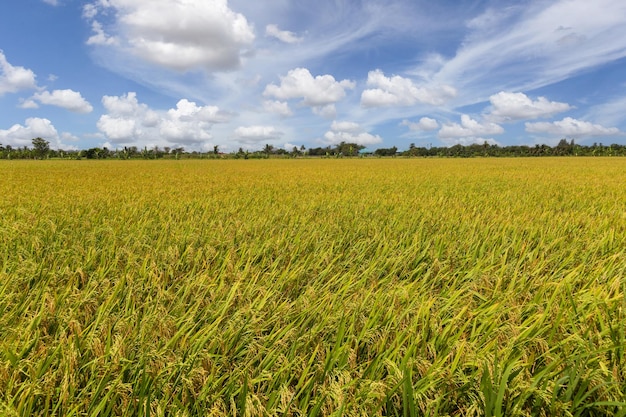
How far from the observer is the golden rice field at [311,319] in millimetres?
1554

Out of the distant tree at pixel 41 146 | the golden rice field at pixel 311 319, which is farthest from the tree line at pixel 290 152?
the golden rice field at pixel 311 319

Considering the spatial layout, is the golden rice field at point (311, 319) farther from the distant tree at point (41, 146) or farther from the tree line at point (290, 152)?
the distant tree at point (41, 146)

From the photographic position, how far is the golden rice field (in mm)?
1554

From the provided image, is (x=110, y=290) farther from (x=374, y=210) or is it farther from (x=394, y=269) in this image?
(x=374, y=210)

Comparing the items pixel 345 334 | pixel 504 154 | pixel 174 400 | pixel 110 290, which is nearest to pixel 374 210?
pixel 345 334

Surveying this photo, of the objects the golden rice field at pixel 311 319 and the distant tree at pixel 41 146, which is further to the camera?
the distant tree at pixel 41 146

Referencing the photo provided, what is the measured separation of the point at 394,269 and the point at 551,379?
1.70 metres

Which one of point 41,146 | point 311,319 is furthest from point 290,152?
point 311,319

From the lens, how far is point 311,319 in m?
2.27

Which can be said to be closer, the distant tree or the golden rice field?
the golden rice field

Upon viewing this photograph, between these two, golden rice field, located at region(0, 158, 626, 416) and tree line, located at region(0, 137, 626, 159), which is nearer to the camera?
golden rice field, located at region(0, 158, 626, 416)

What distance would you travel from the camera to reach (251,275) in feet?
10.3

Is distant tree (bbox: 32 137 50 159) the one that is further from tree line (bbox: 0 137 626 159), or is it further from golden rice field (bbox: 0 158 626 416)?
golden rice field (bbox: 0 158 626 416)

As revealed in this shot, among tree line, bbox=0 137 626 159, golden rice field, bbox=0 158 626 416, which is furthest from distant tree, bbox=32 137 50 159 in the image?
golden rice field, bbox=0 158 626 416
